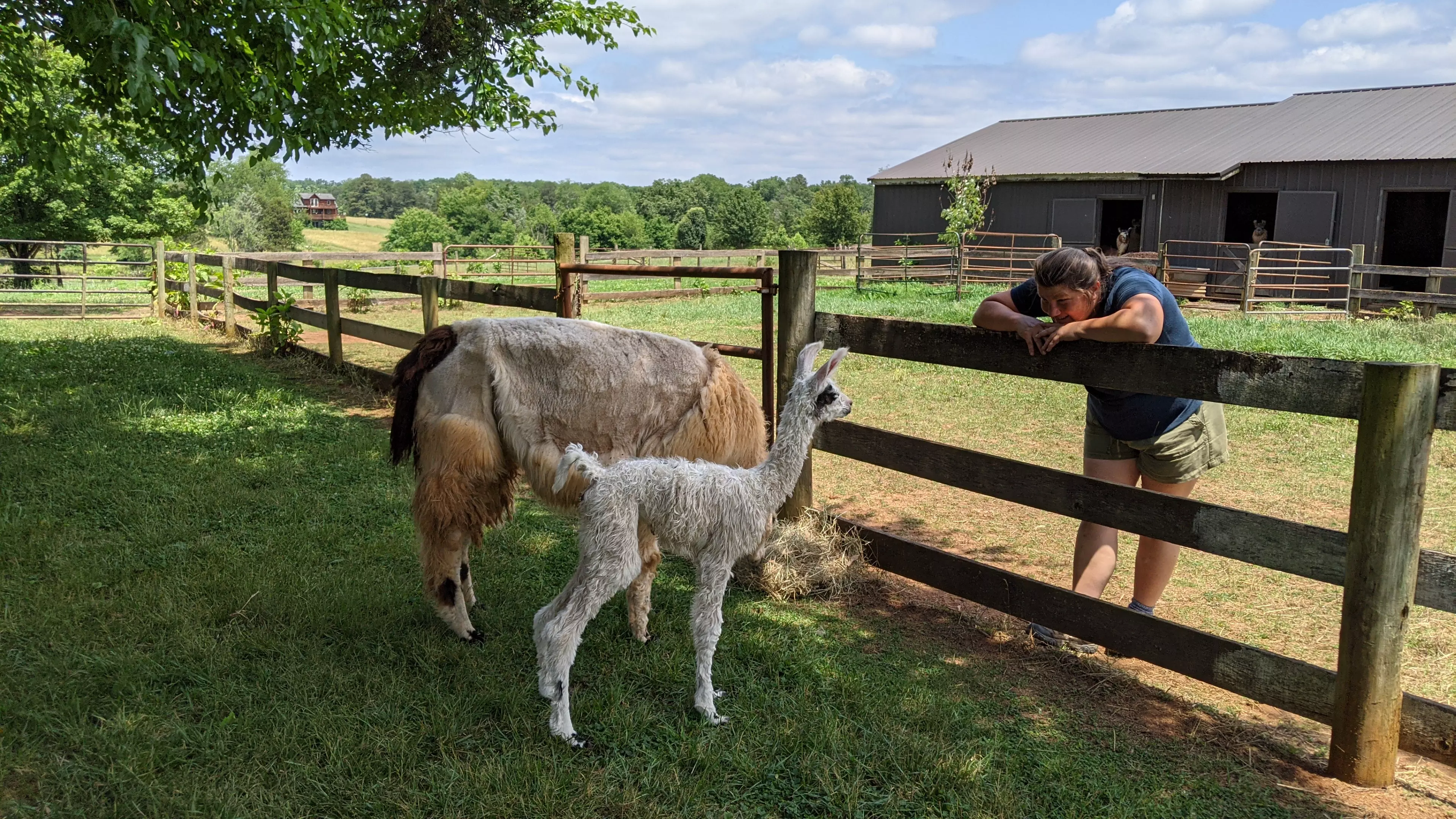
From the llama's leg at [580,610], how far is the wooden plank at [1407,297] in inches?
732

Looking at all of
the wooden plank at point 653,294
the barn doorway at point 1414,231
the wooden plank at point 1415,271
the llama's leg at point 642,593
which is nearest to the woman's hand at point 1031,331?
the llama's leg at point 642,593

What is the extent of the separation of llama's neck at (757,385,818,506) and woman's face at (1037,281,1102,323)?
119 centimetres

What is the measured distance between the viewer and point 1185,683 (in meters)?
3.79

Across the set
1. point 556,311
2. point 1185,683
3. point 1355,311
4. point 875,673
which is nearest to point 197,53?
point 556,311

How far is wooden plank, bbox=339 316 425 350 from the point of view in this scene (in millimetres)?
8562

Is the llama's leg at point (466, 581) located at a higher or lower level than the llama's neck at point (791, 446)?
lower

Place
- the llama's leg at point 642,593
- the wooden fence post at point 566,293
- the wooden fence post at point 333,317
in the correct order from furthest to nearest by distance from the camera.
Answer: the wooden fence post at point 333,317 → the wooden fence post at point 566,293 → the llama's leg at point 642,593

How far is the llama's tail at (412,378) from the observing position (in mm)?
4090

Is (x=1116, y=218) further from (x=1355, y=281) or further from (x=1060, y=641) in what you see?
(x=1060, y=641)

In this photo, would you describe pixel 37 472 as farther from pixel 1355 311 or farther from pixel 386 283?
pixel 1355 311

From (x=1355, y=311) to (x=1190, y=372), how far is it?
18.1 metres

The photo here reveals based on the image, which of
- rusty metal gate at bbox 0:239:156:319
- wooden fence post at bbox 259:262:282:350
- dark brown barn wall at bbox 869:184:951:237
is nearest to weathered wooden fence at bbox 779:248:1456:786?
wooden fence post at bbox 259:262:282:350

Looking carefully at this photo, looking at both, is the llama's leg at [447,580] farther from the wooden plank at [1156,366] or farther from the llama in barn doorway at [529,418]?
the wooden plank at [1156,366]

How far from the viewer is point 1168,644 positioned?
3424 mm
